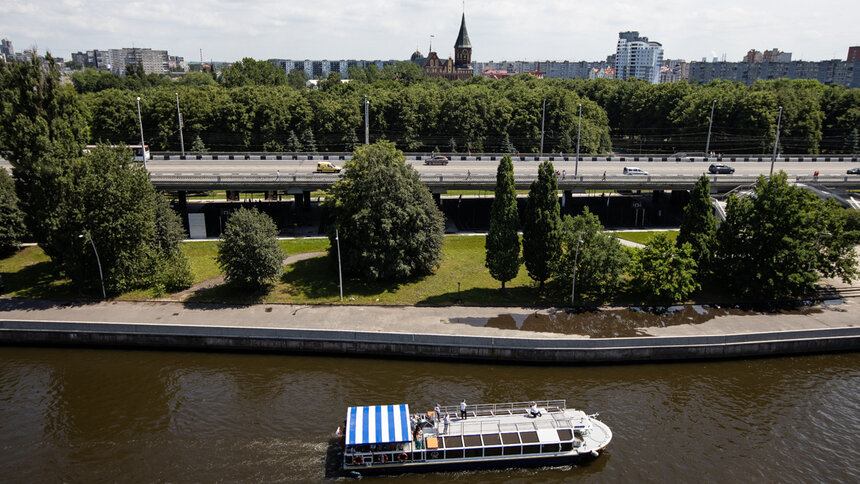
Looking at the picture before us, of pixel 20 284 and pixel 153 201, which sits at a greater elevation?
pixel 153 201

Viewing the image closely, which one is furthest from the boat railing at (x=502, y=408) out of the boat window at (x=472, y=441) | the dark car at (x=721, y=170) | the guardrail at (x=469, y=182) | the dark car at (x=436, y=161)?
the dark car at (x=721, y=170)

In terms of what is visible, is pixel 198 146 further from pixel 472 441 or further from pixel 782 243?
pixel 782 243

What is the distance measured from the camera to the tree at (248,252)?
40.8 metres

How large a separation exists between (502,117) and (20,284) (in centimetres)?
7299

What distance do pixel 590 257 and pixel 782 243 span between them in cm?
1360

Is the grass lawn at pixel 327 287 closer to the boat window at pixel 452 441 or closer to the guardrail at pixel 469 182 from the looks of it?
the guardrail at pixel 469 182

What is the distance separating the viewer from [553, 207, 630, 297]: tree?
39469 millimetres

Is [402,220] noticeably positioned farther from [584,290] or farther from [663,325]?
[663,325]

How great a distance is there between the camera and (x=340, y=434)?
89.0 feet

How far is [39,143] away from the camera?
3994cm

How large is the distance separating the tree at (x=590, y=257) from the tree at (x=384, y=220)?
1016cm

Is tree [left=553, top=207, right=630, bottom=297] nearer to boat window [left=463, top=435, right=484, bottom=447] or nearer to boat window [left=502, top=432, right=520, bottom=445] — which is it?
boat window [left=502, top=432, right=520, bottom=445]

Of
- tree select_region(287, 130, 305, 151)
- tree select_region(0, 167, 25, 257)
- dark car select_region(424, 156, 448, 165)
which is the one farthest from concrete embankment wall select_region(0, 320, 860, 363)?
tree select_region(287, 130, 305, 151)

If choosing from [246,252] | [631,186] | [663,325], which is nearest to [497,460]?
[663,325]
